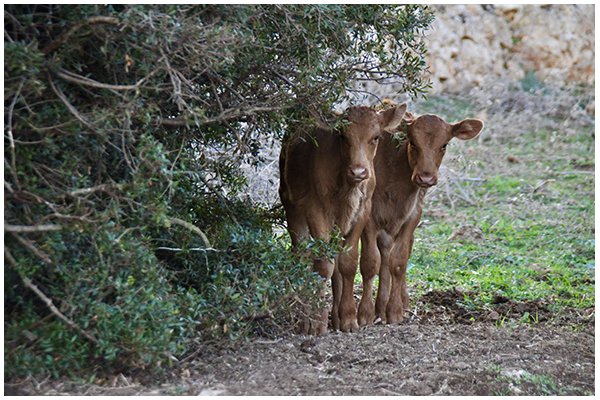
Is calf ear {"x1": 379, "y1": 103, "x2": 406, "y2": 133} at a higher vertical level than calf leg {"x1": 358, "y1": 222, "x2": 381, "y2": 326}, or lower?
higher

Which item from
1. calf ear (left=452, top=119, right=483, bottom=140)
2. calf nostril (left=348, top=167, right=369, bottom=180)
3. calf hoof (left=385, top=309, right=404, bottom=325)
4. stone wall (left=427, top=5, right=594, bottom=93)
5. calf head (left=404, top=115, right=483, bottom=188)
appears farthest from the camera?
stone wall (left=427, top=5, right=594, bottom=93)

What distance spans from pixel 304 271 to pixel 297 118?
1180mm

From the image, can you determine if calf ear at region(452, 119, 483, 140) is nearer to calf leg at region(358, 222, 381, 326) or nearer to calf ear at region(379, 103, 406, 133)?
calf ear at region(379, 103, 406, 133)

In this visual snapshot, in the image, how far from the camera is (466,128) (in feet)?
28.7

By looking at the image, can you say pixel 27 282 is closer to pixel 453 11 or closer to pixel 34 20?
pixel 34 20

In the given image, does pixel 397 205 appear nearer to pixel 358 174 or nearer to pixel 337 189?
pixel 337 189

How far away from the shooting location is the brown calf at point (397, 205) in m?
8.41

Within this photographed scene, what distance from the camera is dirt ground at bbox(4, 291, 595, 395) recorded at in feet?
18.4

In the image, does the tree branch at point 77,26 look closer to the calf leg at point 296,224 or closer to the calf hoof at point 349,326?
the calf leg at point 296,224

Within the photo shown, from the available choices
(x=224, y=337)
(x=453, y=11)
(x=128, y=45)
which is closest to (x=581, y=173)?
(x=453, y=11)

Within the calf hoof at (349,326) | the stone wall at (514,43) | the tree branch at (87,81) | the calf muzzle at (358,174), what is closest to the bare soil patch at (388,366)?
the calf hoof at (349,326)

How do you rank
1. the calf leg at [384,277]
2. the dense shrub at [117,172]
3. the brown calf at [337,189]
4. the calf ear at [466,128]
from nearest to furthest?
the dense shrub at [117,172], the brown calf at [337,189], the calf leg at [384,277], the calf ear at [466,128]

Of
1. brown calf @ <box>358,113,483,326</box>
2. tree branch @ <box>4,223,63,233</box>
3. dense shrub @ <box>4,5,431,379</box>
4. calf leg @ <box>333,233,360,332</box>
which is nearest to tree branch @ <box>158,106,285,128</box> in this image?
dense shrub @ <box>4,5,431,379</box>

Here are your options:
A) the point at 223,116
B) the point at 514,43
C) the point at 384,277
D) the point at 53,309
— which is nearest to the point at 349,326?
the point at 384,277
